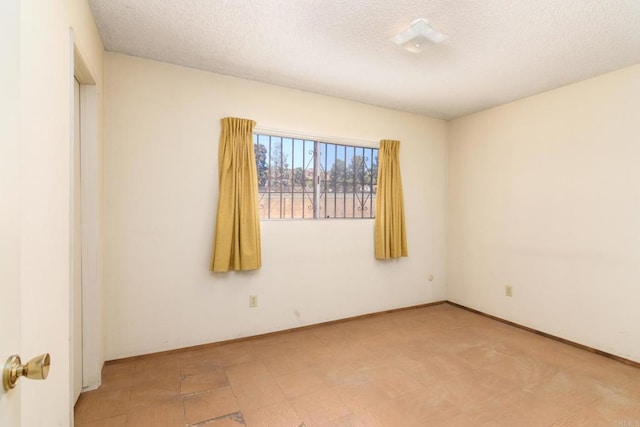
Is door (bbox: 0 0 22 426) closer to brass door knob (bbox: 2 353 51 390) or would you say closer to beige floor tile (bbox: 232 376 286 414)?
brass door knob (bbox: 2 353 51 390)

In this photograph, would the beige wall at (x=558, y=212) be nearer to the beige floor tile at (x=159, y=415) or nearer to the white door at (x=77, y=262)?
the beige floor tile at (x=159, y=415)

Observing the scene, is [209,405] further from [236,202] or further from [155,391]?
[236,202]

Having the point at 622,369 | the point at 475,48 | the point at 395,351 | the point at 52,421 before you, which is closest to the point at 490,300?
the point at 622,369

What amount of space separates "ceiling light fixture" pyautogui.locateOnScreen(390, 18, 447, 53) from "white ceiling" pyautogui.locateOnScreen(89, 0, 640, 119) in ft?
0.12

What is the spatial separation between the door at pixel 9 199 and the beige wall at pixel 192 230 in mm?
2051

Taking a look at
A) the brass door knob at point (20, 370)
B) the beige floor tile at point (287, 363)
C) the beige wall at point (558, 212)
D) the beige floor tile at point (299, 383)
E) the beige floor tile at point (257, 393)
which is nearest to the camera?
the brass door knob at point (20, 370)

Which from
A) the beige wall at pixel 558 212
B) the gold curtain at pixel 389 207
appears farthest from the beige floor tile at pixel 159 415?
the beige wall at pixel 558 212

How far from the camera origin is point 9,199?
631mm

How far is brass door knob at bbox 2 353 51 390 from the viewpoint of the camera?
23.0 inches

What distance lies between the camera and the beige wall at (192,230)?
2.48 meters

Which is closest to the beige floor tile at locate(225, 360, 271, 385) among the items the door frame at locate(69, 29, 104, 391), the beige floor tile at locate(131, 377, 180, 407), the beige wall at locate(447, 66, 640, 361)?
the beige floor tile at locate(131, 377, 180, 407)

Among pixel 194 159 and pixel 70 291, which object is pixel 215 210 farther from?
pixel 70 291

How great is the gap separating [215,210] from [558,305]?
3524mm

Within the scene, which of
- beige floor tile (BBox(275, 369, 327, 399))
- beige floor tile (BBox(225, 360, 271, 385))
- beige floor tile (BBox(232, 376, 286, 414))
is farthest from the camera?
beige floor tile (BBox(225, 360, 271, 385))
